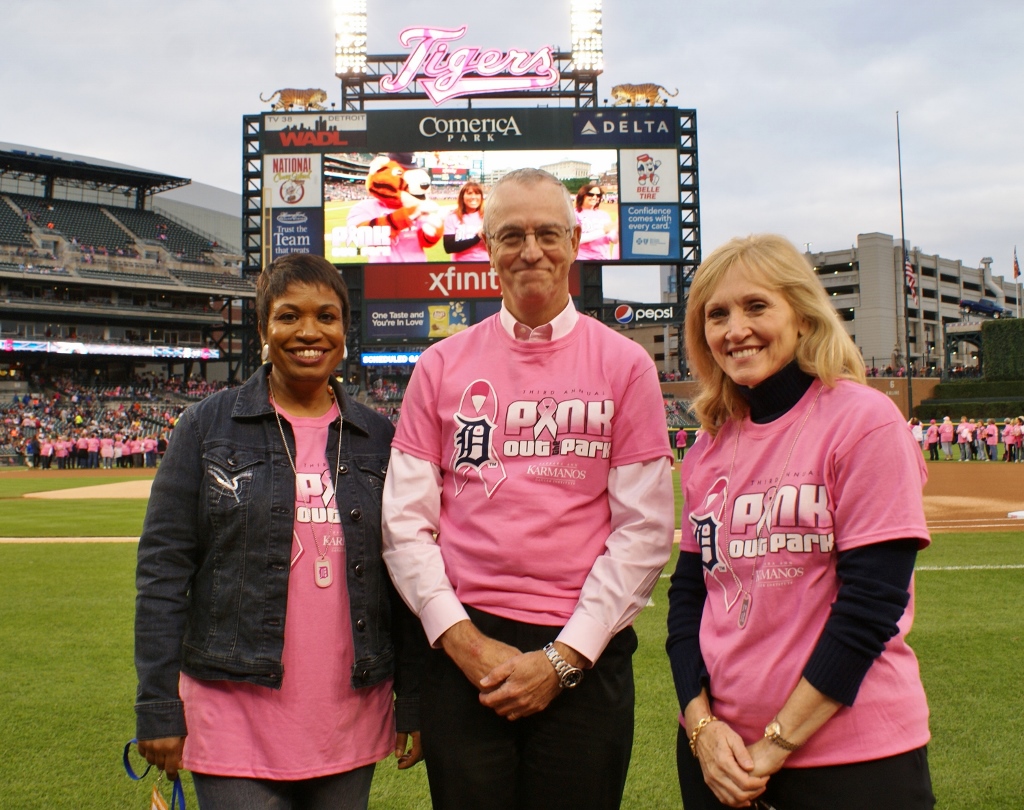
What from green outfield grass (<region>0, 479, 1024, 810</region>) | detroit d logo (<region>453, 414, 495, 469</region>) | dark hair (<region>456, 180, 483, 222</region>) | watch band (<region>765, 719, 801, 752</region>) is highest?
dark hair (<region>456, 180, 483, 222</region>)

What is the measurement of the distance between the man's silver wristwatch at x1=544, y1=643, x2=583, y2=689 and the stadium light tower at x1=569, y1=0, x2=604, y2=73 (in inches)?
1563

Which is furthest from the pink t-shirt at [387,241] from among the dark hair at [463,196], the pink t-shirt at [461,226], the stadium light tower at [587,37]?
the stadium light tower at [587,37]

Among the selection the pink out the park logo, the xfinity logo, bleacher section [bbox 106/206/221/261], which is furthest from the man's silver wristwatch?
bleacher section [bbox 106/206/221/261]

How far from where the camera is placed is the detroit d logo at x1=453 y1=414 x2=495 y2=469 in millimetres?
2459

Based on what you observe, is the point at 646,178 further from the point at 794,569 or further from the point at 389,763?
the point at 794,569

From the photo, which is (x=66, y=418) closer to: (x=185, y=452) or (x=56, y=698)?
(x=56, y=698)

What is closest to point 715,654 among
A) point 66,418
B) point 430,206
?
point 430,206

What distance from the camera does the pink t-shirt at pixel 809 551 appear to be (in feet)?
6.43

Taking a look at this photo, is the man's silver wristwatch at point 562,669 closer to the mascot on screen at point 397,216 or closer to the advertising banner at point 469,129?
the mascot on screen at point 397,216

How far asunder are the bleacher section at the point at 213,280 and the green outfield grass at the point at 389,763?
51851mm

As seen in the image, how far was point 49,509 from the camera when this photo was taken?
664 inches

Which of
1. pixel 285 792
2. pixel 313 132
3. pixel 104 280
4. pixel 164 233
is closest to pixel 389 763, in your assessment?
pixel 285 792

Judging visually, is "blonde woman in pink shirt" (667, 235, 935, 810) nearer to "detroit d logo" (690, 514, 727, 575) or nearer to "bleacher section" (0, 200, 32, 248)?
"detroit d logo" (690, 514, 727, 575)

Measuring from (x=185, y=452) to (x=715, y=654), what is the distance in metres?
1.58
